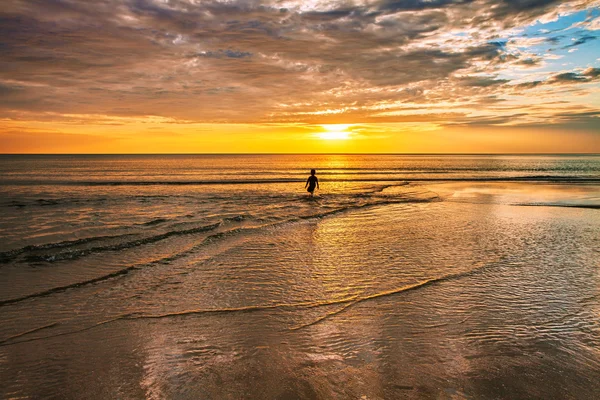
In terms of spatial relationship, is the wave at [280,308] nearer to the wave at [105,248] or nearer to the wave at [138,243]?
the wave at [138,243]

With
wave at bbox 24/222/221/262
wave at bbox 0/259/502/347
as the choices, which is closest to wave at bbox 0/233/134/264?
wave at bbox 24/222/221/262

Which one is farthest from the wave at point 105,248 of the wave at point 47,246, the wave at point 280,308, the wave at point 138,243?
the wave at point 280,308

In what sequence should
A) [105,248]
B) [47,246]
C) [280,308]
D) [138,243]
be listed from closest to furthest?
[280,308] → [105,248] → [47,246] → [138,243]

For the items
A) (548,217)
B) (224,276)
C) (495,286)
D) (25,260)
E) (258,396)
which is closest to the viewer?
(258,396)

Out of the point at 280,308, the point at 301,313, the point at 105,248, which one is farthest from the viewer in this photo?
the point at 105,248

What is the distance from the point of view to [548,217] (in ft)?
58.4

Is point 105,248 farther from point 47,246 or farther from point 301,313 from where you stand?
point 301,313

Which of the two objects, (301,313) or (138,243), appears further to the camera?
(138,243)

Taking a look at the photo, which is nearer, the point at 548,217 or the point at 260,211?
the point at 548,217

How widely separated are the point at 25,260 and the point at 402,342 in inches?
415

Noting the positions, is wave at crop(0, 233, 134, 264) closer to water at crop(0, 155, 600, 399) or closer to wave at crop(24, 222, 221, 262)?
water at crop(0, 155, 600, 399)

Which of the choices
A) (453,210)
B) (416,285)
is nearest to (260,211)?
(453,210)

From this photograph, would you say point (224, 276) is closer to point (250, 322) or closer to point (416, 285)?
point (250, 322)

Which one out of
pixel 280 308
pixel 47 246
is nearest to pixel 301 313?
pixel 280 308
